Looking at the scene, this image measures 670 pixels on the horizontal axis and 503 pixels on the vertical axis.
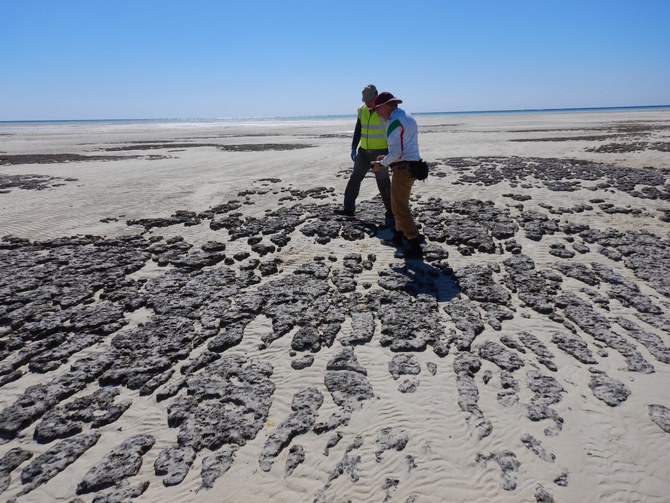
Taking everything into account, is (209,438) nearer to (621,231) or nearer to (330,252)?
(330,252)

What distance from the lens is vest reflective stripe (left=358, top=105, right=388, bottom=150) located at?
7.94 m

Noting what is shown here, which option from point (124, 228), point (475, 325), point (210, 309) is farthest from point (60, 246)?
point (475, 325)

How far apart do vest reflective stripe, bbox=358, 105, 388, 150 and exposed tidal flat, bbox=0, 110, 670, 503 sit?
1878 mm

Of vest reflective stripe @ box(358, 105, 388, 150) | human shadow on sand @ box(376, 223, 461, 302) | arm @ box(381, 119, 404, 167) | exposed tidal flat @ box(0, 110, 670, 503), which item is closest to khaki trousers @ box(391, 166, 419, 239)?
arm @ box(381, 119, 404, 167)

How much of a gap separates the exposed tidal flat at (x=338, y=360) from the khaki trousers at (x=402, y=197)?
26.7 inches

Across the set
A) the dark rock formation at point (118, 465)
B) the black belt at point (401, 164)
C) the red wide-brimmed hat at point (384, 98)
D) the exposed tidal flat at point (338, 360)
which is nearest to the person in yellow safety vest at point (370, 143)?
the exposed tidal flat at point (338, 360)

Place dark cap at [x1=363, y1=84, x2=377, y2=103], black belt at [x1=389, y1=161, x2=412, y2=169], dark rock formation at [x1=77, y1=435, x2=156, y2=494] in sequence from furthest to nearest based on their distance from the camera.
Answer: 1. dark cap at [x1=363, y1=84, x2=377, y2=103]
2. black belt at [x1=389, y1=161, x2=412, y2=169]
3. dark rock formation at [x1=77, y1=435, x2=156, y2=494]

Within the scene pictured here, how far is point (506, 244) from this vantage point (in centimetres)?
752

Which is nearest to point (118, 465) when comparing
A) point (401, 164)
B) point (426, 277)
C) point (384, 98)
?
point (426, 277)

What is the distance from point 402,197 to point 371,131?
7.57ft

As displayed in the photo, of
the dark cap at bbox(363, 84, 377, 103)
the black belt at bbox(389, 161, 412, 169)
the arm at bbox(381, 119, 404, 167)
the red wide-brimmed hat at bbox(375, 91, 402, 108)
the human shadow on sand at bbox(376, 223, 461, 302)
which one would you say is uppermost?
the dark cap at bbox(363, 84, 377, 103)

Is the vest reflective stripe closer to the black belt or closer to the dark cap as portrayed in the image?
the dark cap

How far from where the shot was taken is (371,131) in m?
8.05

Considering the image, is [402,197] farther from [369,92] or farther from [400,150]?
[369,92]
